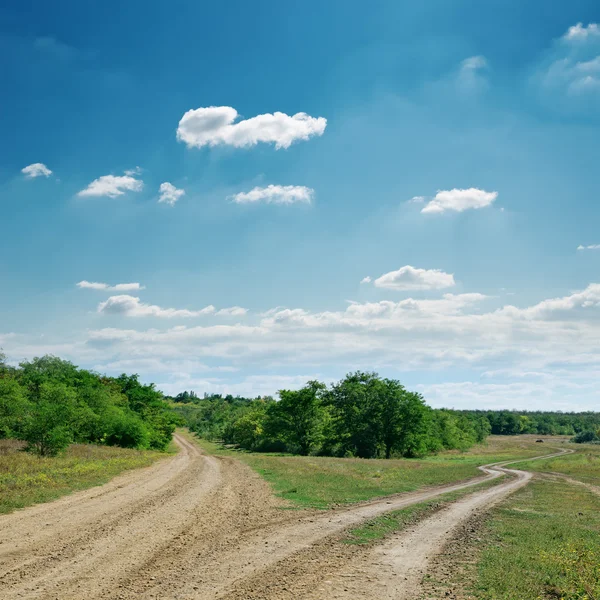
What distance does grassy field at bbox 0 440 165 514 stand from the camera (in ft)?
74.1

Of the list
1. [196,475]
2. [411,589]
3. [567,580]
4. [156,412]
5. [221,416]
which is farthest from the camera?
[221,416]

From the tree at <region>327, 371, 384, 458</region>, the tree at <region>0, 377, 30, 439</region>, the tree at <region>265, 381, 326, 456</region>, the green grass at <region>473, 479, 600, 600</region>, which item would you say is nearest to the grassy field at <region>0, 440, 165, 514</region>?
the tree at <region>0, 377, 30, 439</region>

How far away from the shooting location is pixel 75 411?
49.4 meters

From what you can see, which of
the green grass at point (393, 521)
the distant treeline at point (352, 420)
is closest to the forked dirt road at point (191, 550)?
the green grass at point (393, 521)

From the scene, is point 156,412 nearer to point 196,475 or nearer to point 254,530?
point 196,475

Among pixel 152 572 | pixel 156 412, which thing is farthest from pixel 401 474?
pixel 156 412

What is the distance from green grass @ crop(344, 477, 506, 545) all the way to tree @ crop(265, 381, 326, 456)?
167 feet

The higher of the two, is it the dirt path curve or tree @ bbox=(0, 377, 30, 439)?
tree @ bbox=(0, 377, 30, 439)

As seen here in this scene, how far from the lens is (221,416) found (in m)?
178

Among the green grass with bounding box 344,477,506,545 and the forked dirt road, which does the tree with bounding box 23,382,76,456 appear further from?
the green grass with bounding box 344,477,506,545

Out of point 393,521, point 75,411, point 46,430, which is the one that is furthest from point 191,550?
point 75,411

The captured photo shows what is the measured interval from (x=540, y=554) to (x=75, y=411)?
47.1 m

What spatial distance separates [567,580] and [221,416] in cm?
17369

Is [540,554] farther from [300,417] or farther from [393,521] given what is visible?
[300,417]
